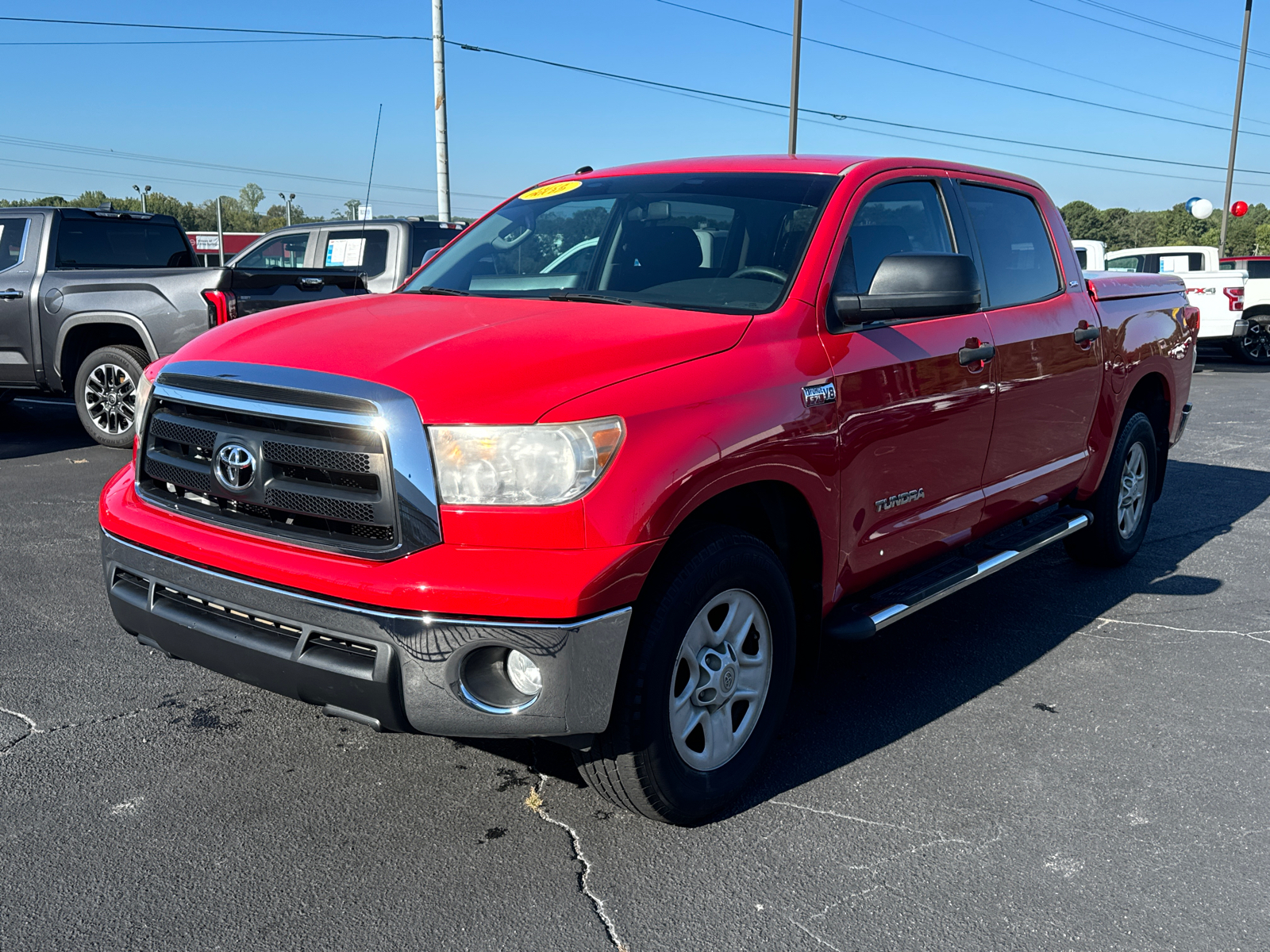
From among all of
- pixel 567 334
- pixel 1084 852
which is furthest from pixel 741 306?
pixel 1084 852

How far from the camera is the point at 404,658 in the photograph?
2.59m

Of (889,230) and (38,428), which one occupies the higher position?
(889,230)

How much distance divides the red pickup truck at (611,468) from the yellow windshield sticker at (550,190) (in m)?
0.08

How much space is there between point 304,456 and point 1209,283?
59.2 ft

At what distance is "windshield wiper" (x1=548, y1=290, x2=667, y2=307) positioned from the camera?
349cm

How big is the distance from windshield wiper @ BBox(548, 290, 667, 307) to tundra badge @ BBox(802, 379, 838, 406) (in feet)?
1.83

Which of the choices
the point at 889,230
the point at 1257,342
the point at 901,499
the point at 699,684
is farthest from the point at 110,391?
the point at 1257,342

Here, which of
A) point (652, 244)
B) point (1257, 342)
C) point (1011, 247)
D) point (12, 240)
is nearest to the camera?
point (652, 244)

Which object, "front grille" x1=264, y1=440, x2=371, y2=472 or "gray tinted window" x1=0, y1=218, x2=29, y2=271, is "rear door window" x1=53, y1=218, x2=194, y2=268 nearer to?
"gray tinted window" x1=0, y1=218, x2=29, y2=271

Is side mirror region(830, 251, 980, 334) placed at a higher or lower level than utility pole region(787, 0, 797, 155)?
lower

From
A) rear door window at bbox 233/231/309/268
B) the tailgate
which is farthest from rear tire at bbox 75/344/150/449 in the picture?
rear door window at bbox 233/231/309/268

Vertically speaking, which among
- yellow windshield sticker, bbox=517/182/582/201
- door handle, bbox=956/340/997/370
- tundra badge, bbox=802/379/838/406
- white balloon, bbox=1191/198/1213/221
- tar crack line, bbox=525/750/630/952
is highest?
white balloon, bbox=1191/198/1213/221

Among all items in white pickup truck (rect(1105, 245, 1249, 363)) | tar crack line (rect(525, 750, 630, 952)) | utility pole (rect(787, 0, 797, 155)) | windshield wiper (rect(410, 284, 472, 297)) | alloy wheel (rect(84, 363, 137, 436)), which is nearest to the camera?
tar crack line (rect(525, 750, 630, 952))

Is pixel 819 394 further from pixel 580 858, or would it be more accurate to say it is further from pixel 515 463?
pixel 580 858
